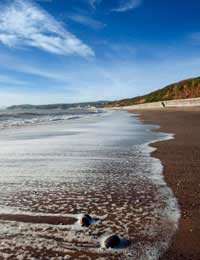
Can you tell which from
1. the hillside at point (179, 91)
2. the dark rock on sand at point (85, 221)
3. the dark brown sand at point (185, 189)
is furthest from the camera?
the hillside at point (179, 91)

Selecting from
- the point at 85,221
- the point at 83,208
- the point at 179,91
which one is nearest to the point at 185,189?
the point at 83,208

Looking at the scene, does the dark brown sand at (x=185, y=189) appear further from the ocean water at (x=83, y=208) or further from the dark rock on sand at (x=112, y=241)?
the dark rock on sand at (x=112, y=241)

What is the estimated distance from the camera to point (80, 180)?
5.48 meters

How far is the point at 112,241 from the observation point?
298cm

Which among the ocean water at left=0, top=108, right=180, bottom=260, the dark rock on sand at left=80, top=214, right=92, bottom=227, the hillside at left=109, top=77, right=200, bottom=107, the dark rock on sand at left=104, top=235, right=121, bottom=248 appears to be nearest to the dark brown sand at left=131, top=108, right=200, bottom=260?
the ocean water at left=0, top=108, right=180, bottom=260

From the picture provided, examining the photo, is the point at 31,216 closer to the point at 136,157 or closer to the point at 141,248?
the point at 141,248

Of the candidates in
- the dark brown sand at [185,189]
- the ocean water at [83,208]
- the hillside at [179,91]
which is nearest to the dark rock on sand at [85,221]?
the ocean water at [83,208]

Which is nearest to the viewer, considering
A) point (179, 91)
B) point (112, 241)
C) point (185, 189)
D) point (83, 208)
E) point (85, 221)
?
point (112, 241)

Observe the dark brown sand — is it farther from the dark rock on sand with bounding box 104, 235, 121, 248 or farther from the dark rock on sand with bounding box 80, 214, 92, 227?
the dark rock on sand with bounding box 80, 214, 92, 227

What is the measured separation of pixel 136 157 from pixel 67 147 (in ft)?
8.81

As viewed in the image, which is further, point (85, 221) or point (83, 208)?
point (83, 208)

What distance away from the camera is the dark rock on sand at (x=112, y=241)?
296cm

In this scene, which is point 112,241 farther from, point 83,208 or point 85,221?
point 83,208

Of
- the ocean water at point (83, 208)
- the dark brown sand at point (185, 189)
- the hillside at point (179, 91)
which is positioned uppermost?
the hillside at point (179, 91)
